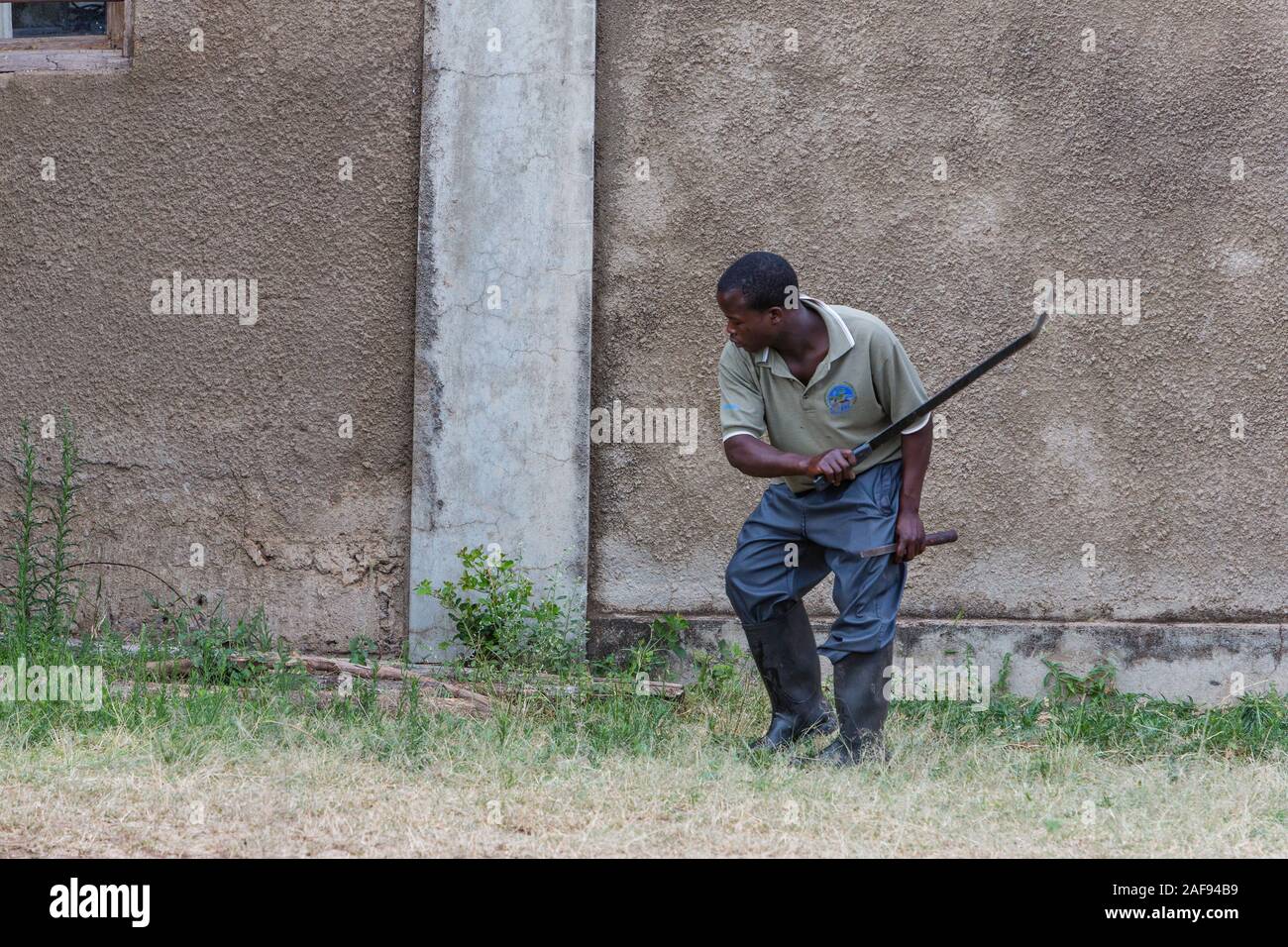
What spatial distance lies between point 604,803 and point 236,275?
2985mm

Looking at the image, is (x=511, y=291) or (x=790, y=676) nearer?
(x=790, y=676)

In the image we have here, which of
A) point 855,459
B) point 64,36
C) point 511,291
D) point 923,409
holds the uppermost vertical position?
point 64,36

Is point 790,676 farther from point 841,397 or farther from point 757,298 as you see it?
point 757,298

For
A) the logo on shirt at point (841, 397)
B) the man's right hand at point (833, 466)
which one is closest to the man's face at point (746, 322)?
the logo on shirt at point (841, 397)

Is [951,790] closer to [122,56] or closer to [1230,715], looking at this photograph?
[1230,715]

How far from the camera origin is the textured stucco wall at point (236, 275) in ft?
18.1

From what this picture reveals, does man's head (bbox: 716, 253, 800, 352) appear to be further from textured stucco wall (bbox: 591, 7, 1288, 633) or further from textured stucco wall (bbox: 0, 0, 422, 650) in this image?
textured stucco wall (bbox: 0, 0, 422, 650)

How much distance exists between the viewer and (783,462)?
161 inches

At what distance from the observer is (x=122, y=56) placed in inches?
221

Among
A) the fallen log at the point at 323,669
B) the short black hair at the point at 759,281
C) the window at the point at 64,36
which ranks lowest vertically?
the fallen log at the point at 323,669

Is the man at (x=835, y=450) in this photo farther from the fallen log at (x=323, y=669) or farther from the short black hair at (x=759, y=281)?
the fallen log at (x=323, y=669)

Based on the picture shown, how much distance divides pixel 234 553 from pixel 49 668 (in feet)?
3.20

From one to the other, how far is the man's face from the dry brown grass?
131 cm

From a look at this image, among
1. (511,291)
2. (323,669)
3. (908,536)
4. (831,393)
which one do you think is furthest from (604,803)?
(511,291)
